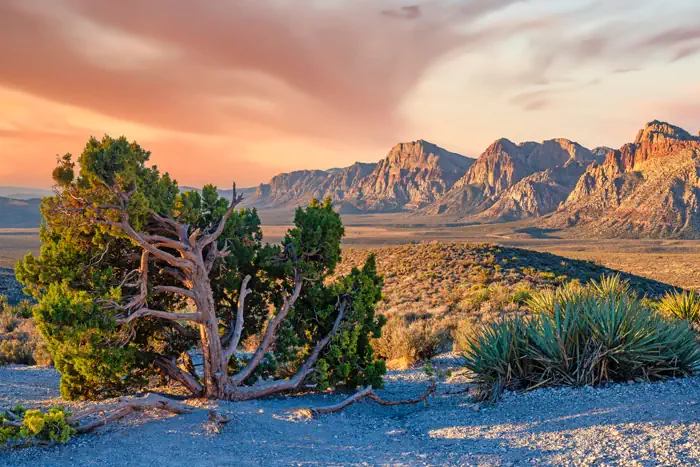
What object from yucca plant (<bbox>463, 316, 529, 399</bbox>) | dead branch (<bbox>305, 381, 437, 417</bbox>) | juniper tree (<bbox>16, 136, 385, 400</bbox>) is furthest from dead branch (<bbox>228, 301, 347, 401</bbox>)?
yucca plant (<bbox>463, 316, 529, 399</bbox>)

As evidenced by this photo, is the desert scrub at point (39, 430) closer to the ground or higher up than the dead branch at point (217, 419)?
higher up

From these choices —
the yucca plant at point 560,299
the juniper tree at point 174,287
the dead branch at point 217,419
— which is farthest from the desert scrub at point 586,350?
the dead branch at point 217,419

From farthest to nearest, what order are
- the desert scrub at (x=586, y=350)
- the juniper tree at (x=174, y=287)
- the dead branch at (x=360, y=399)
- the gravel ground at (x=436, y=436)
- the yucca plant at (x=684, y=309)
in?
the yucca plant at (x=684, y=309)
the dead branch at (x=360, y=399)
the desert scrub at (x=586, y=350)
the juniper tree at (x=174, y=287)
the gravel ground at (x=436, y=436)

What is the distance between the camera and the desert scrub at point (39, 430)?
6.24m

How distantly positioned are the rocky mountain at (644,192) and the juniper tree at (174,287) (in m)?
123

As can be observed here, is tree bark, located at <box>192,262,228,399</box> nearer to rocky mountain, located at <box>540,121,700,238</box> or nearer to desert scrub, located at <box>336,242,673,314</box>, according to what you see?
desert scrub, located at <box>336,242,673,314</box>

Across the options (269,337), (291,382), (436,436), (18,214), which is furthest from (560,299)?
(18,214)

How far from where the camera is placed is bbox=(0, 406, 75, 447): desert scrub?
6238 millimetres

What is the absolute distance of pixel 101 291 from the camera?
8320 millimetres

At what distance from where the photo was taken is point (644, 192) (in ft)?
444

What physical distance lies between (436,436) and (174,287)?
4.63 m

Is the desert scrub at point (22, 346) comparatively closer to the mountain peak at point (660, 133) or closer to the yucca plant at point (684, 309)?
the yucca plant at point (684, 309)

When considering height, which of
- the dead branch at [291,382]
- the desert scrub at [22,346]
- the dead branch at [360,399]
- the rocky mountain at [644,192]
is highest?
the rocky mountain at [644,192]

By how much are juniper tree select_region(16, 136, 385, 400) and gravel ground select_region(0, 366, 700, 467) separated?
3.59ft
